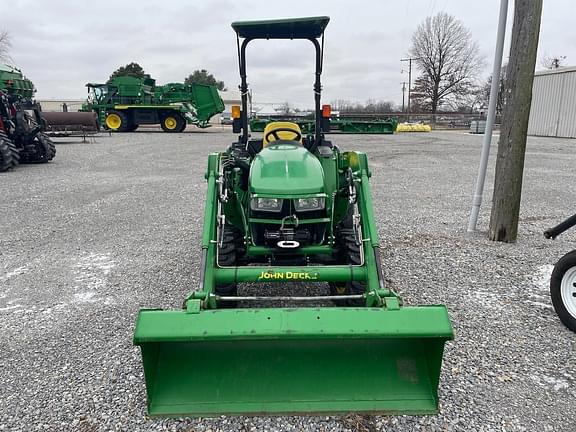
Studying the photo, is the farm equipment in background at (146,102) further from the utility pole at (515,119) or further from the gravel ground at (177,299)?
the utility pole at (515,119)

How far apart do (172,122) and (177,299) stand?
24769mm

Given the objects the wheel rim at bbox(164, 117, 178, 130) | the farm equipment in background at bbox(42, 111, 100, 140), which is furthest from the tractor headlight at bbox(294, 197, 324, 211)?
the wheel rim at bbox(164, 117, 178, 130)

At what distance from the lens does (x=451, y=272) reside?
446 cm

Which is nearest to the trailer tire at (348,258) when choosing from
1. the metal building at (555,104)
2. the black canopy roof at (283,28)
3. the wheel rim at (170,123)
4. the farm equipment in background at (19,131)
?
the black canopy roof at (283,28)

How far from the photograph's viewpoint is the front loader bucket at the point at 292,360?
7.59 ft

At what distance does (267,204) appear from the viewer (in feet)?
10.8

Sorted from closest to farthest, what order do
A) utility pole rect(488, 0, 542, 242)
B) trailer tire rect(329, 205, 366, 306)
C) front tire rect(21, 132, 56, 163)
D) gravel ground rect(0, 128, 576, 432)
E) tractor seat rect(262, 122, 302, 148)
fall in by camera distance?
gravel ground rect(0, 128, 576, 432), trailer tire rect(329, 205, 366, 306), tractor seat rect(262, 122, 302, 148), utility pole rect(488, 0, 542, 242), front tire rect(21, 132, 56, 163)

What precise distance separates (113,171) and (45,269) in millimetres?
7924

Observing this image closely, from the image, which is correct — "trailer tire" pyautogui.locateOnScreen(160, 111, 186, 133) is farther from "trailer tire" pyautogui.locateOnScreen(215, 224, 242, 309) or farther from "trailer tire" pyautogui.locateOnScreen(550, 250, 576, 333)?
"trailer tire" pyautogui.locateOnScreen(550, 250, 576, 333)

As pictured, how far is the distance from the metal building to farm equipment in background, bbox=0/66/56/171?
24.1 m

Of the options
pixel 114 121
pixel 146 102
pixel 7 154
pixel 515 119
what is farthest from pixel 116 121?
pixel 515 119

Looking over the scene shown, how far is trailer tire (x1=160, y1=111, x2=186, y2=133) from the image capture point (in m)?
26.8

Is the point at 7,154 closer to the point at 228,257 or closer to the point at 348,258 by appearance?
the point at 228,257

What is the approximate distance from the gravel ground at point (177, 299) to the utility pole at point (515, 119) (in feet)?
1.04
